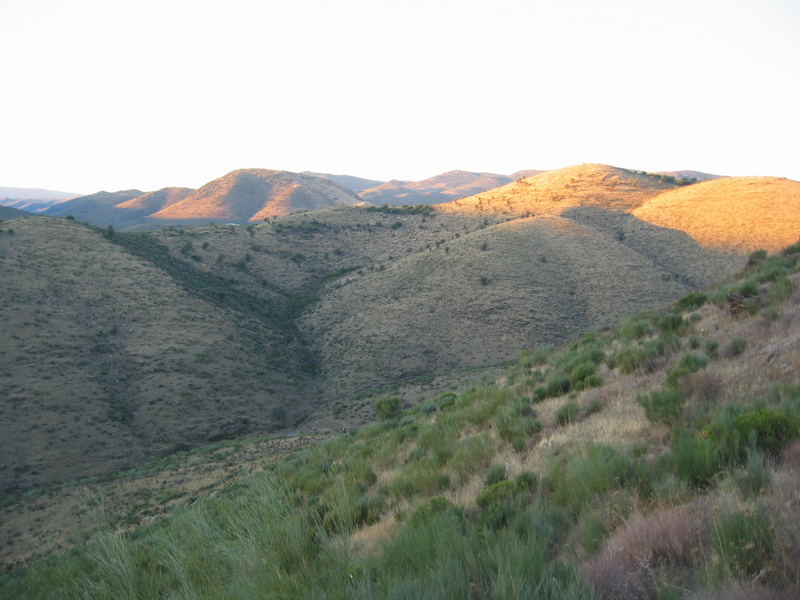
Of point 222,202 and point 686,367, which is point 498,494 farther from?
point 222,202

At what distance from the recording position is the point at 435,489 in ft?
21.3

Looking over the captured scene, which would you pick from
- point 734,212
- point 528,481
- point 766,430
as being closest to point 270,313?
point 528,481

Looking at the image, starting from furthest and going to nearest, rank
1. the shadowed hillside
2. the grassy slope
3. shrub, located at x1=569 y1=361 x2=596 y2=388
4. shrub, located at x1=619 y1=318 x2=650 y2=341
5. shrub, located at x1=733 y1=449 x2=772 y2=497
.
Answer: the shadowed hillside < the grassy slope < shrub, located at x1=619 y1=318 x2=650 y2=341 < shrub, located at x1=569 y1=361 x2=596 y2=388 < shrub, located at x1=733 y1=449 x2=772 y2=497

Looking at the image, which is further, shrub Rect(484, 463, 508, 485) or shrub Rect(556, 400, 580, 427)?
shrub Rect(556, 400, 580, 427)

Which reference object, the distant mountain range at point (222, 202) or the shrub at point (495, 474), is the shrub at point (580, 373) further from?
the distant mountain range at point (222, 202)

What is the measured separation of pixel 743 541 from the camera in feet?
9.61

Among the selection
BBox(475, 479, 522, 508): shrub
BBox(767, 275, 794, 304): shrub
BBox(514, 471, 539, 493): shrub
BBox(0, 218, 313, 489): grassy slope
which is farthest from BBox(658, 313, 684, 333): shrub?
BBox(0, 218, 313, 489): grassy slope

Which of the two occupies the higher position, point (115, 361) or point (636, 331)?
point (636, 331)

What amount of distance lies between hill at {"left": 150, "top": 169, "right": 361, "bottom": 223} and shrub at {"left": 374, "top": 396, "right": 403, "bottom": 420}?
108168 mm

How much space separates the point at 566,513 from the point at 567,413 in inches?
139

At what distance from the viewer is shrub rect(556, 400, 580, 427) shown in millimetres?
7539

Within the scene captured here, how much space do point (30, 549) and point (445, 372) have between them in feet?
84.7

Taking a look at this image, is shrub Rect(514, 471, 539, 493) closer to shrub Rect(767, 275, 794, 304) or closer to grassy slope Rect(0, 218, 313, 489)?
shrub Rect(767, 275, 794, 304)

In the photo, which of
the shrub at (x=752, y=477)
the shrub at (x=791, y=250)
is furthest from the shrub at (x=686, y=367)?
the shrub at (x=791, y=250)
